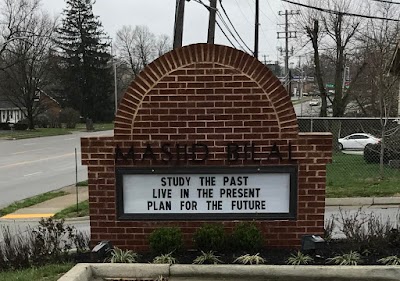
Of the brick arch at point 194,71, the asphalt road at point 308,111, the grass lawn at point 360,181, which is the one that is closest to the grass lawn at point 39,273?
the brick arch at point 194,71

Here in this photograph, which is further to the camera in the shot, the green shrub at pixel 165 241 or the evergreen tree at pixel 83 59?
the evergreen tree at pixel 83 59

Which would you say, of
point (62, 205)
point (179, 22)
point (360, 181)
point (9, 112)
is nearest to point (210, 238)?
point (62, 205)

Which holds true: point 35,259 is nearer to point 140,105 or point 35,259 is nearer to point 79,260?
point 79,260

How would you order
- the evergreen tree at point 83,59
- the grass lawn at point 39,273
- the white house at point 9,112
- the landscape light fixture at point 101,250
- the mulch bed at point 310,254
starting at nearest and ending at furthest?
the grass lawn at point 39,273 → the mulch bed at point 310,254 → the landscape light fixture at point 101,250 → the evergreen tree at point 83,59 → the white house at point 9,112

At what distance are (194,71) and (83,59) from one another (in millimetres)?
74327

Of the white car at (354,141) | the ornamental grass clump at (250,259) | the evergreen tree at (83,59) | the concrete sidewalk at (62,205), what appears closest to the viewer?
the ornamental grass clump at (250,259)

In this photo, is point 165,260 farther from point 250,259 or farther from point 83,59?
point 83,59

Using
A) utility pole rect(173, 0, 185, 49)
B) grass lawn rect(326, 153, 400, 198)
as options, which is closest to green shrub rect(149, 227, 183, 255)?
grass lawn rect(326, 153, 400, 198)

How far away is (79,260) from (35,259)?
525 mm

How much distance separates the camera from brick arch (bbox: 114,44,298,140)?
566cm

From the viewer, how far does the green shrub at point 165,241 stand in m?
5.29

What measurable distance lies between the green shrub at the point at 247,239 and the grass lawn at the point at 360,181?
7173mm

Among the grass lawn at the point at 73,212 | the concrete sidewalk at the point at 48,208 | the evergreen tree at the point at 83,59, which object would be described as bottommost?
the concrete sidewalk at the point at 48,208

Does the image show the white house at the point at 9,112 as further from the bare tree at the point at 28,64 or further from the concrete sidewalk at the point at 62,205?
the concrete sidewalk at the point at 62,205
